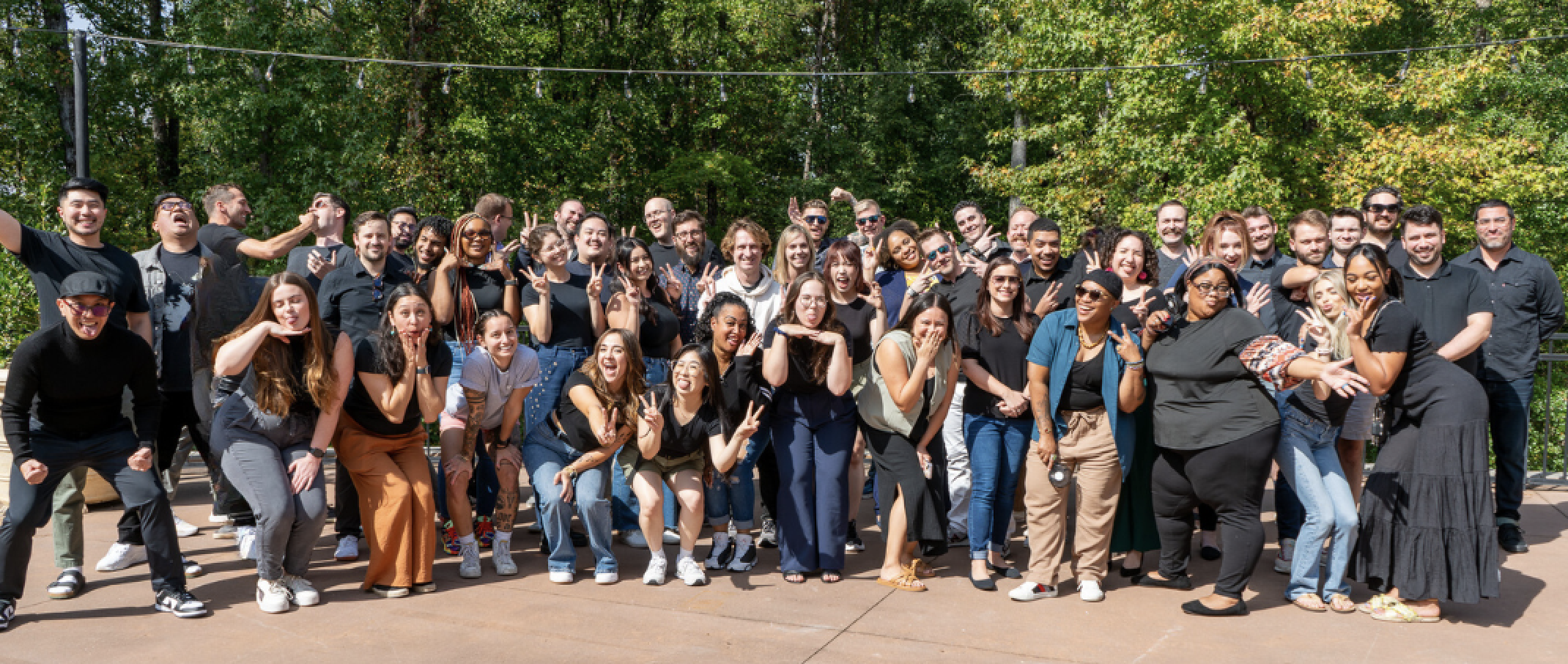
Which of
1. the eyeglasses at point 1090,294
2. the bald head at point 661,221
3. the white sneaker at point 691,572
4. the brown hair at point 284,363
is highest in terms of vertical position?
the bald head at point 661,221

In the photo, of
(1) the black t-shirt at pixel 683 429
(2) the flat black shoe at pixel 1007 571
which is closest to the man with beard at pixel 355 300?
(1) the black t-shirt at pixel 683 429

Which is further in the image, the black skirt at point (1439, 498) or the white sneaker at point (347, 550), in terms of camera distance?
the white sneaker at point (347, 550)

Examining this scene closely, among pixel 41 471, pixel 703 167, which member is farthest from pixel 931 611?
pixel 703 167

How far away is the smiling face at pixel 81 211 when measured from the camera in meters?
5.03

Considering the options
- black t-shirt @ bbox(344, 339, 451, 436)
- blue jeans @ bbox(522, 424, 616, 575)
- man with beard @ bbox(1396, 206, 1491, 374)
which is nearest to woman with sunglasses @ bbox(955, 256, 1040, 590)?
blue jeans @ bbox(522, 424, 616, 575)

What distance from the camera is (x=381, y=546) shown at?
4918 mm

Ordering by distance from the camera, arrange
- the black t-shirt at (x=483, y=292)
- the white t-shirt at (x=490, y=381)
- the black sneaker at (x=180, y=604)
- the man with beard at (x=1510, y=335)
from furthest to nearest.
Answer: the man with beard at (x=1510, y=335) < the black t-shirt at (x=483, y=292) < the white t-shirt at (x=490, y=381) < the black sneaker at (x=180, y=604)

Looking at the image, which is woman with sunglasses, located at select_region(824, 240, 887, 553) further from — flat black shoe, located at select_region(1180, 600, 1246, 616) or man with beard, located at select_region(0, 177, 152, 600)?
man with beard, located at select_region(0, 177, 152, 600)

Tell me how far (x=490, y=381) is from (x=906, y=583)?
2351 millimetres

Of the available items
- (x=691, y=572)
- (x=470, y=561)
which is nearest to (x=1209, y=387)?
(x=691, y=572)

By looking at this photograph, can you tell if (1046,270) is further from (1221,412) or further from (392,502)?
(392,502)

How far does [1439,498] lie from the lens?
452cm

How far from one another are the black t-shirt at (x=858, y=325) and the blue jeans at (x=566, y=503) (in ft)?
4.54

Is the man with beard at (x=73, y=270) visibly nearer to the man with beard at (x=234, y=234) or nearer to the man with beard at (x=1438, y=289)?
the man with beard at (x=234, y=234)
